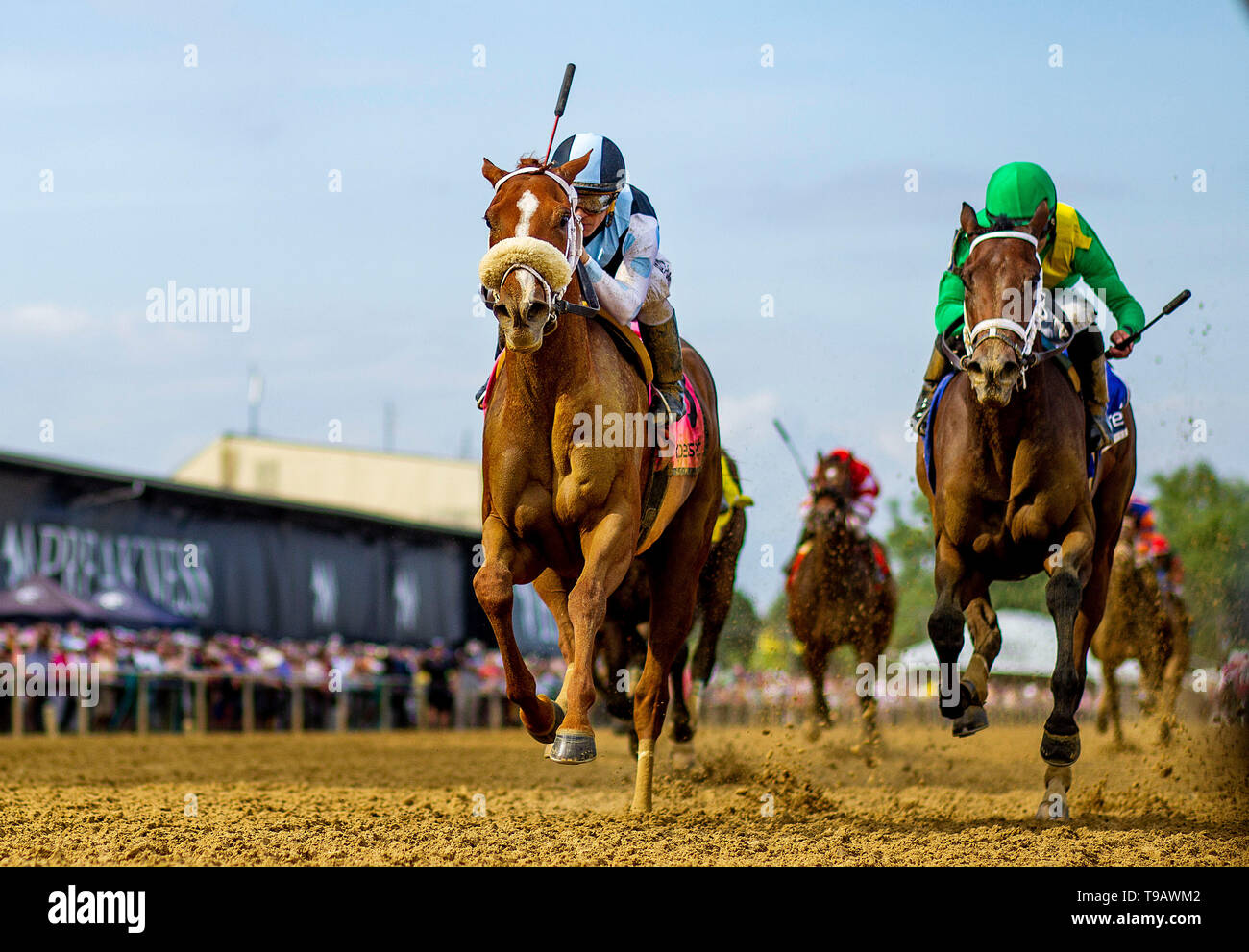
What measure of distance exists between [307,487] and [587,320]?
167 ft

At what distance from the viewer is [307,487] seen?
186ft

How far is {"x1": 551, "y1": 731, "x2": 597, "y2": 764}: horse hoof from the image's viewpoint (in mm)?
6160

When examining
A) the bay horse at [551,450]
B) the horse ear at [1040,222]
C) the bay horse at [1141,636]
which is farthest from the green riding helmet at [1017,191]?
the bay horse at [1141,636]

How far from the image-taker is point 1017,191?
806 centimetres

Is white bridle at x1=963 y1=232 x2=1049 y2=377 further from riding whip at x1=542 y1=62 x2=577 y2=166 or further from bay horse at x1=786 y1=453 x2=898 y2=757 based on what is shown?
bay horse at x1=786 y1=453 x2=898 y2=757

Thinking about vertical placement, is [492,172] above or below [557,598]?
above

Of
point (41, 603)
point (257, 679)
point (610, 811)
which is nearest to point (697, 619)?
point (610, 811)

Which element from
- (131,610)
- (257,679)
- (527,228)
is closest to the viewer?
(527,228)

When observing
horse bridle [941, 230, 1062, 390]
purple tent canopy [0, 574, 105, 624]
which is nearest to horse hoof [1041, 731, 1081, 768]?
horse bridle [941, 230, 1062, 390]

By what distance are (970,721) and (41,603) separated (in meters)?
18.6

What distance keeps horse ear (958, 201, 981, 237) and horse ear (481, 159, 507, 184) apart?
2573mm

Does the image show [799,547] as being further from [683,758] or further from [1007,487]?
[1007,487]
